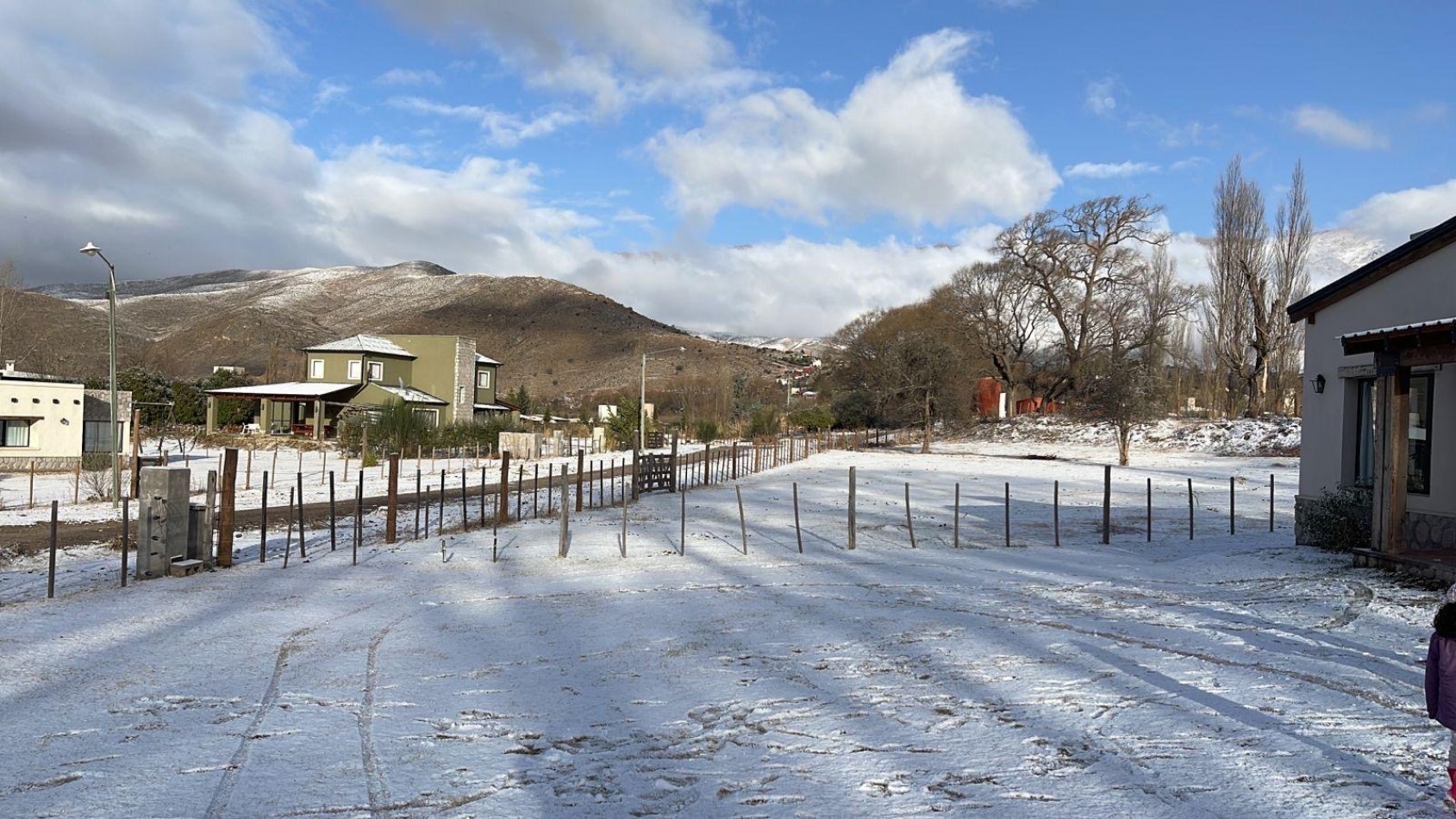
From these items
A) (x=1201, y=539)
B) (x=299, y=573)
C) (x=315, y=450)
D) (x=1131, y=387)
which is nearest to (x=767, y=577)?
(x=299, y=573)

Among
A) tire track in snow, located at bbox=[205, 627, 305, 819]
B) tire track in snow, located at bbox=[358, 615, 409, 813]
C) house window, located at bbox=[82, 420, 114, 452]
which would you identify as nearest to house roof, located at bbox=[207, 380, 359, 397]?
house window, located at bbox=[82, 420, 114, 452]

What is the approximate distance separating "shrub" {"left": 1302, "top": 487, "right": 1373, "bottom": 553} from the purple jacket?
9.98 m

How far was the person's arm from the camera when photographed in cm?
518

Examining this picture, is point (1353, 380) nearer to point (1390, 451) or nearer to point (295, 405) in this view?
point (1390, 451)

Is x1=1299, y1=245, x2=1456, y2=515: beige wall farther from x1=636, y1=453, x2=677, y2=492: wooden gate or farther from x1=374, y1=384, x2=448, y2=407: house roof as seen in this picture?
x1=374, y1=384, x2=448, y2=407: house roof

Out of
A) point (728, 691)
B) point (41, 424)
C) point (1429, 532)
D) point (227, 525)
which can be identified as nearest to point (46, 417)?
point (41, 424)

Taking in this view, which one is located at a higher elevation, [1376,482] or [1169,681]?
[1376,482]

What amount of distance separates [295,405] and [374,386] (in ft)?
16.2

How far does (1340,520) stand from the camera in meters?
14.6

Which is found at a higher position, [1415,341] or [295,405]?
[1415,341]

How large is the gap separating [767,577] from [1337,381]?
9.39 m

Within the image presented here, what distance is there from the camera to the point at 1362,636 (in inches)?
371

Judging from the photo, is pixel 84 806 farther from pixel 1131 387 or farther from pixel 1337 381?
pixel 1131 387

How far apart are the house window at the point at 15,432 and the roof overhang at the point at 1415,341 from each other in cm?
3996
